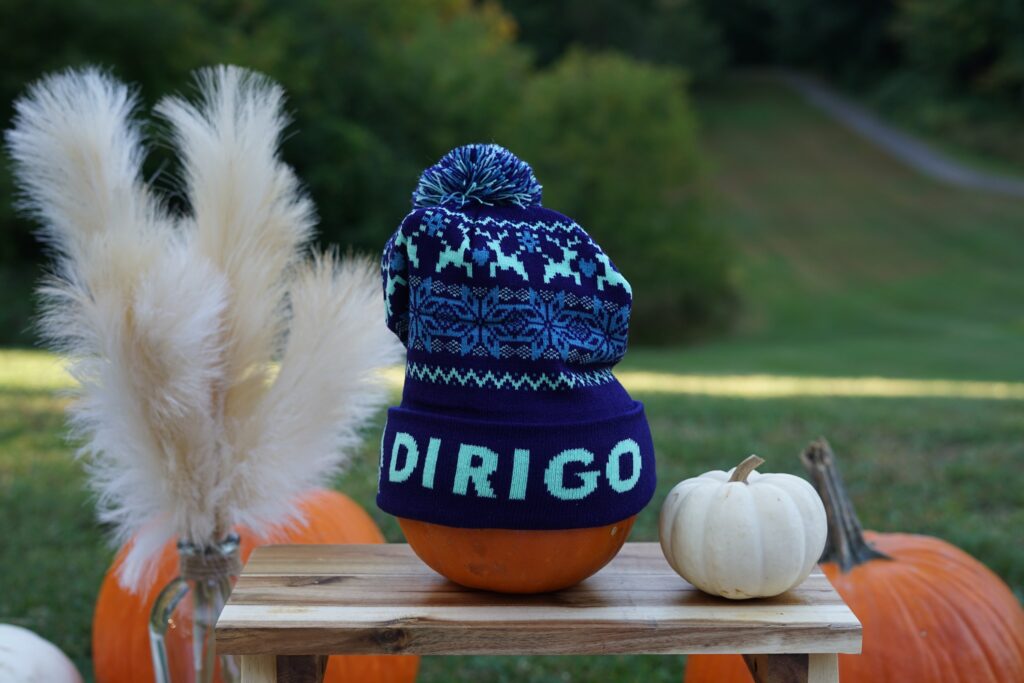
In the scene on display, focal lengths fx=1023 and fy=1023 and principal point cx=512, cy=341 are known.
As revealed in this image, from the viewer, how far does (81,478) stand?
506 cm

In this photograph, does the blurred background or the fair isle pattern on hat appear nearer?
Result: the fair isle pattern on hat

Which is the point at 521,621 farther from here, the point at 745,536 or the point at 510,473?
the point at 745,536

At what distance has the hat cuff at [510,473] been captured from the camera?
2061 mm

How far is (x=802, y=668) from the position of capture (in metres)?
2.07

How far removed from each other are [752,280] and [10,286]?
17.9 m

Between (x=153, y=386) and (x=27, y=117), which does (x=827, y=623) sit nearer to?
(x=153, y=386)

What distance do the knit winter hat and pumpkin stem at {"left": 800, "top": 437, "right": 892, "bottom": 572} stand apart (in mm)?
795

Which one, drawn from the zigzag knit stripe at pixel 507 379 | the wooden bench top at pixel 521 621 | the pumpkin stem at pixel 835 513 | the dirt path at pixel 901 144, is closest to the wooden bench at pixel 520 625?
the wooden bench top at pixel 521 621

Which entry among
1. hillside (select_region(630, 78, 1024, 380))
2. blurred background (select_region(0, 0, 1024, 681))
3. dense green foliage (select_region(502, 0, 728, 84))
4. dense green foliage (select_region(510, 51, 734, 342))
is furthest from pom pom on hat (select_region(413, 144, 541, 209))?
dense green foliage (select_region(502, 0, 728, 84))

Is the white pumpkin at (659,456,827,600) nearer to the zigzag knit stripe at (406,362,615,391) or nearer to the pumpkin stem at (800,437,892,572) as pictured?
the zigzag knit stripe at (406,362,615,391)

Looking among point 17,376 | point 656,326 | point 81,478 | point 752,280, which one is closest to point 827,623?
point 81,478

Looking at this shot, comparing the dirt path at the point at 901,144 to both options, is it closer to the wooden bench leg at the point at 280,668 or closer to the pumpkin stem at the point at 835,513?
the pumpkin stem at the point at 835,513

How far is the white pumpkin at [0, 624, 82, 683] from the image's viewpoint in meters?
2.55

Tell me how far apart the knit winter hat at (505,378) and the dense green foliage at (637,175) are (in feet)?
64.4
